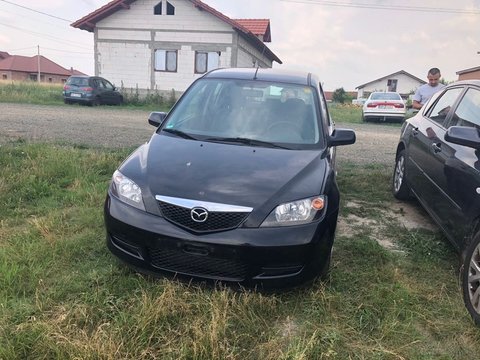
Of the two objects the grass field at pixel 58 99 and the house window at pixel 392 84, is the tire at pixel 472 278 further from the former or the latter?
the house window at pixel 392 84

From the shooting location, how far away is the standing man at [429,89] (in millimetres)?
7514

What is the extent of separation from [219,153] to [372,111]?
17.9 m

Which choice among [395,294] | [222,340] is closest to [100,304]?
[222,340]

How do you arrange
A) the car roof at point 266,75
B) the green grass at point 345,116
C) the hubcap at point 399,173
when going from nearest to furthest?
the car roof at point 266,75 → the hubcap at point 399,173 → the green grass at point 345,116

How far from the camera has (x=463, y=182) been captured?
3209mm

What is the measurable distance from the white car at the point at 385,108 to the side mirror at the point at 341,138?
16854 millimetres

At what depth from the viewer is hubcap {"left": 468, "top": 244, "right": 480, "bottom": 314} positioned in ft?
9.11

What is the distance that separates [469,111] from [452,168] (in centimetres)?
72

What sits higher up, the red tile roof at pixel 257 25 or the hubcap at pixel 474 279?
the red tile roof at pixel 257 25

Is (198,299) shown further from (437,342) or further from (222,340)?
(437,342)

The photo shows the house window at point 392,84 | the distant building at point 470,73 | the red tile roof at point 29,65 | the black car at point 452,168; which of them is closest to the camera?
the black car at point 452,168

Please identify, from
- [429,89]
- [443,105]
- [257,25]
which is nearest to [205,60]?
[257,25]

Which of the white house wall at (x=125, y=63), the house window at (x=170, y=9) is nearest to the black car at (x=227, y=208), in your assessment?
the house window at (x=170, y=9)

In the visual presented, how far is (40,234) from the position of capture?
370 centimetres
